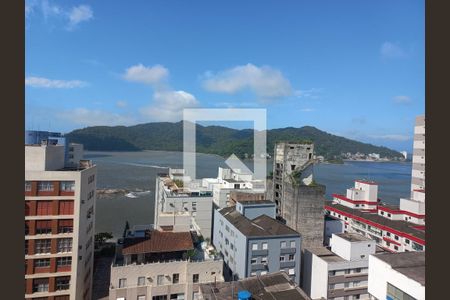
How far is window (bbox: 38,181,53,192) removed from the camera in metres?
7.87

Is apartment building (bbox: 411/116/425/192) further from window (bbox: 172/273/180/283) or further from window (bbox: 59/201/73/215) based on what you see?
window (bbox: 59/201/73/215)

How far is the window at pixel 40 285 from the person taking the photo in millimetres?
7866

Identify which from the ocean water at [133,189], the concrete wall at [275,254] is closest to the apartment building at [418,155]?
the ocean water at [133,189]

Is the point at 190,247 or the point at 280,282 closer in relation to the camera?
the point at 280,282

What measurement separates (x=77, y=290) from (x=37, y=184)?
3.30 m

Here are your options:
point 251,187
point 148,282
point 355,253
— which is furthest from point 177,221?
point 251,187

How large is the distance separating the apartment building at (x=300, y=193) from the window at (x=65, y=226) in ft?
31.0

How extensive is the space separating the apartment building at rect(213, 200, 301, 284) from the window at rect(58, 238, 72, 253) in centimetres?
558

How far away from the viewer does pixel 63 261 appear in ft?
26.8

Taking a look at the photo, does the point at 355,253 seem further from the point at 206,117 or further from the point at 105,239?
the point at 105,239

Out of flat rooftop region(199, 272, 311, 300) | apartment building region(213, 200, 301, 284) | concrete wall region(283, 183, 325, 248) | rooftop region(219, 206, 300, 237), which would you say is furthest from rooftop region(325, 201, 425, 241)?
flat rooftop region(199, 272, 311, 300)

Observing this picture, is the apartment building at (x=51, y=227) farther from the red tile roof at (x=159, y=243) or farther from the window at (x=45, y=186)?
the red tile roof at (x=159, y=243)

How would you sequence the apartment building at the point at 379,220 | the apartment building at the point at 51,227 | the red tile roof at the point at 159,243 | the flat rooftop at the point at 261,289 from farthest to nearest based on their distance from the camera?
1. the apartment building at the point at 379,220
2. the red tile roof at the point at 159,243
3. the apartment building at the point at 51,227
4. the flat rooftop at the point at 261,289

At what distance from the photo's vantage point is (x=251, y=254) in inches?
408
